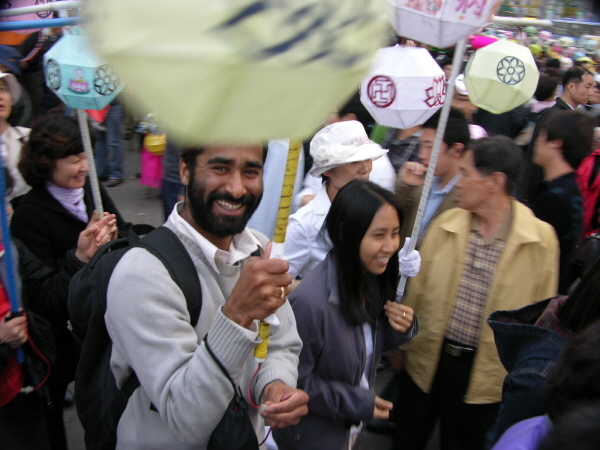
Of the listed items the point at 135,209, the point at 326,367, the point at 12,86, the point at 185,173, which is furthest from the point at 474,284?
the point at 135,209

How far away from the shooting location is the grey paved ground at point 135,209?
3178 millimetres

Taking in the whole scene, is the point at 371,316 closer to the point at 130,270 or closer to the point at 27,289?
the point at 130,270

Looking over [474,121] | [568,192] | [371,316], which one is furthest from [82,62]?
[474,121]

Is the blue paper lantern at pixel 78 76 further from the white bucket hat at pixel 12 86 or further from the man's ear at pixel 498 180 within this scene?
the man's ear at pixel 498 180

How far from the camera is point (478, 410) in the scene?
7.89 ft

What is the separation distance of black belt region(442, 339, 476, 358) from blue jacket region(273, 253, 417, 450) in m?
0.53

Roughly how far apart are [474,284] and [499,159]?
0.58 metres

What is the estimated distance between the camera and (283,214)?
1266 millimetres

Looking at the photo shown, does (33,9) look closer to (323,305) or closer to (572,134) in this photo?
(323,305)

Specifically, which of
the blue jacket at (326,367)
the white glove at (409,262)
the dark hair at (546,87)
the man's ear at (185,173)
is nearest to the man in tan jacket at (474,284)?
the white glove at (409,262)

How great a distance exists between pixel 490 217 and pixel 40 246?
81.6 inches

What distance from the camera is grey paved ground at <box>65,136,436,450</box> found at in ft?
10.4

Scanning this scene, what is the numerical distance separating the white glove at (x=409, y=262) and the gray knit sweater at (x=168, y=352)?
1.04 meters

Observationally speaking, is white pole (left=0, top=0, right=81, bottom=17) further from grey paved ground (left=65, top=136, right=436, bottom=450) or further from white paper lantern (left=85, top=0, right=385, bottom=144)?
grey paved ground (left=65, top=136, right=436, bottom=450)
